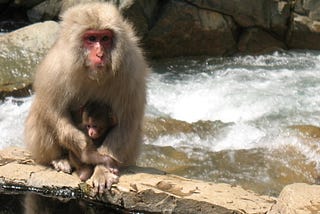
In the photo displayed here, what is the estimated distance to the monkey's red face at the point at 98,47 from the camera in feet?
13.1

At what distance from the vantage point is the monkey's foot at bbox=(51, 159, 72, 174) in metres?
4.34

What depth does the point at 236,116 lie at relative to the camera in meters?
8.08

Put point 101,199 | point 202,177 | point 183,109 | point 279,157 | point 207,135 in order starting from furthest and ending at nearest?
1. point 183,109
2. point 207,135
3. point 279,157
4. point 202,177
5. point 101,199

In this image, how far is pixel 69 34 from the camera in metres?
4.09

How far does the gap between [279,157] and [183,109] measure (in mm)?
1859

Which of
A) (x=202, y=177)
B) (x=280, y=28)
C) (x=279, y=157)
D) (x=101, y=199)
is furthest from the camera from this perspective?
(x=280, y=28)

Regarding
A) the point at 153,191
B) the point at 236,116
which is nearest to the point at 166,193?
the point at 153,191

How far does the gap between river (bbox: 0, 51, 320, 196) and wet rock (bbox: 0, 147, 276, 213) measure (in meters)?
2.28

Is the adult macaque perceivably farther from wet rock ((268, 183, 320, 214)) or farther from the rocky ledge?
wet rock ((268, 183, 320, 214))

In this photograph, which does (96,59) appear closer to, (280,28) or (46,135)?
(46,135)

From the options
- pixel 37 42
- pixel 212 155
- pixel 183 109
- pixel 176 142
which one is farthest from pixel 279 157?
pixel 37 42

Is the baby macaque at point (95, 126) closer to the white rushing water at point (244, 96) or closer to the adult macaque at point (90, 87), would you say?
the adult macaque at point (90, 87)

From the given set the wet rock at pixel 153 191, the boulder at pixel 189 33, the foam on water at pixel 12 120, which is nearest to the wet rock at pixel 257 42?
the boulder at pixel 189 33

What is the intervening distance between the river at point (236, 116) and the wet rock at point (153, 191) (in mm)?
2278
